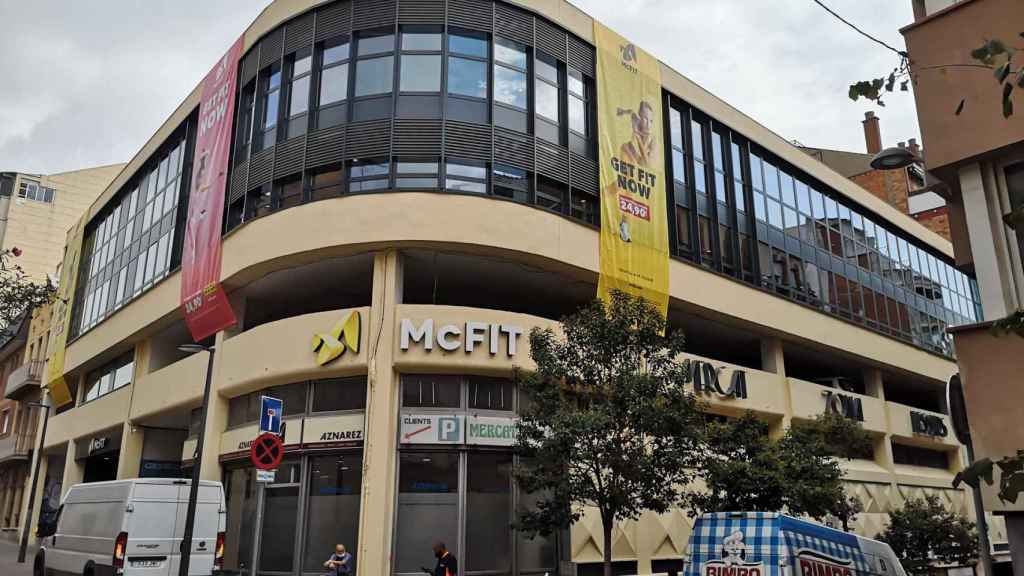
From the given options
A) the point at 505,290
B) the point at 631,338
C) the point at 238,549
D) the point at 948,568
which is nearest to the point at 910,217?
the point at 948,568

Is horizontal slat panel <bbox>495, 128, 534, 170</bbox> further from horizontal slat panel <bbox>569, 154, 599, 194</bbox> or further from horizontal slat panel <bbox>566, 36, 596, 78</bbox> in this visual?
horizontal slat panel <bbox>566, 36, 596, 78</bbox>

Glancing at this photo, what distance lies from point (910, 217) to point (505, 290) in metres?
30.3

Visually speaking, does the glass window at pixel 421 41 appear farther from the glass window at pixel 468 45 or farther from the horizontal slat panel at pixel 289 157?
the horizontal slat panel at pixel 289 157

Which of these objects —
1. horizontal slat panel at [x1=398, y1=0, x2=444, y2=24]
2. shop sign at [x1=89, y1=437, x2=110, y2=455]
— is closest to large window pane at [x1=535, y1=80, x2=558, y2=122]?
horizontal slat panel at [x1=398, y1=0, x2=444, y2=24]

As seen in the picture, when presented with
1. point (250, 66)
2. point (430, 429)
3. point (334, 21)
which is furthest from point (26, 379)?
point (430, 429)

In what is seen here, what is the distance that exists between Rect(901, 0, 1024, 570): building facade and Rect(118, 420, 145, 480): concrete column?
3088 cm

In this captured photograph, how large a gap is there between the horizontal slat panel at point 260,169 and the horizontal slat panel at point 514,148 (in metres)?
7.14

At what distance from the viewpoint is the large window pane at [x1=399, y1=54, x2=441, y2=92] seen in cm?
2325

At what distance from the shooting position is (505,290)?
26.0 metres

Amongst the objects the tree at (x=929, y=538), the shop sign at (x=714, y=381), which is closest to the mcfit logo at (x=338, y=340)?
the shop sign at (x=714, y=381)

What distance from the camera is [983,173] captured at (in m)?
9.30

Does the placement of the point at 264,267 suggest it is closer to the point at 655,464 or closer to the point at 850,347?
the point at 655,464

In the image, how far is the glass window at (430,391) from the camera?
69.9 ft

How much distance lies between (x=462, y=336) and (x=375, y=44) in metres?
9.53
